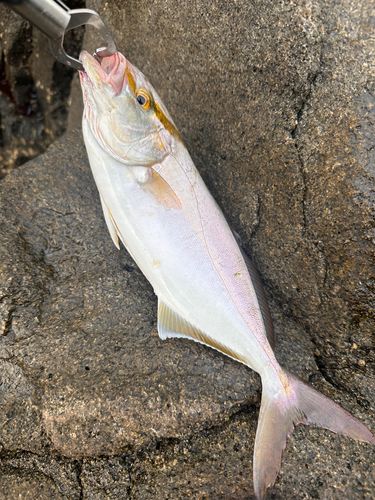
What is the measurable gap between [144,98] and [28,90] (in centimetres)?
252

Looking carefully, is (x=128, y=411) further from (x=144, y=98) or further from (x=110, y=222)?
(x=144, y=98)

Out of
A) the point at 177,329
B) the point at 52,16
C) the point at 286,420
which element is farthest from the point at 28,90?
the point at 286,420

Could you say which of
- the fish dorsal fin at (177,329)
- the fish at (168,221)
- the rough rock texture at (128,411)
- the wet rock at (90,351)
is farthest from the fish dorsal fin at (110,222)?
the fish dorsal fin at (177,329)

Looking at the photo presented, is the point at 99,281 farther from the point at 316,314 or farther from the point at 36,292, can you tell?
the point at 316,314

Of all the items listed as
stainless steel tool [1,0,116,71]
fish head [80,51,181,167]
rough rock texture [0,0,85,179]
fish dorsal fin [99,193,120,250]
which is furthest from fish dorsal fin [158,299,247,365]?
rough rock texture [0,0,85,179]

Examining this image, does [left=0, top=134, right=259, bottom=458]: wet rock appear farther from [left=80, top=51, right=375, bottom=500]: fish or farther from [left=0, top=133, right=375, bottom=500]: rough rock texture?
[left=80, top=51, right=375, bottom=500]: fish

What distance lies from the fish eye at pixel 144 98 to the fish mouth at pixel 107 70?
0.09 m

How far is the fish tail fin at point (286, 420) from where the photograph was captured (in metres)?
1.45

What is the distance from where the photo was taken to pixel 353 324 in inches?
70.1

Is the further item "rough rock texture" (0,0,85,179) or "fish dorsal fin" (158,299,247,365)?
"rough rock texture" (0,0,85,179)

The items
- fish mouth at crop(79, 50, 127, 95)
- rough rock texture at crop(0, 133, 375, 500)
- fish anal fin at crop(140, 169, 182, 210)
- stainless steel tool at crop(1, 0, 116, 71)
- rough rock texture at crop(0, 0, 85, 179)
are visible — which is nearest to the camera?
stainless steel tool at crop(1, 0, 116, 71)

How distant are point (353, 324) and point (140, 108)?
156 centimetres

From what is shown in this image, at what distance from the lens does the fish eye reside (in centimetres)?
177

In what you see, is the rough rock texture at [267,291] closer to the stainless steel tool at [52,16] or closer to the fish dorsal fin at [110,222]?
the fish dorsal fin at [110,222]
